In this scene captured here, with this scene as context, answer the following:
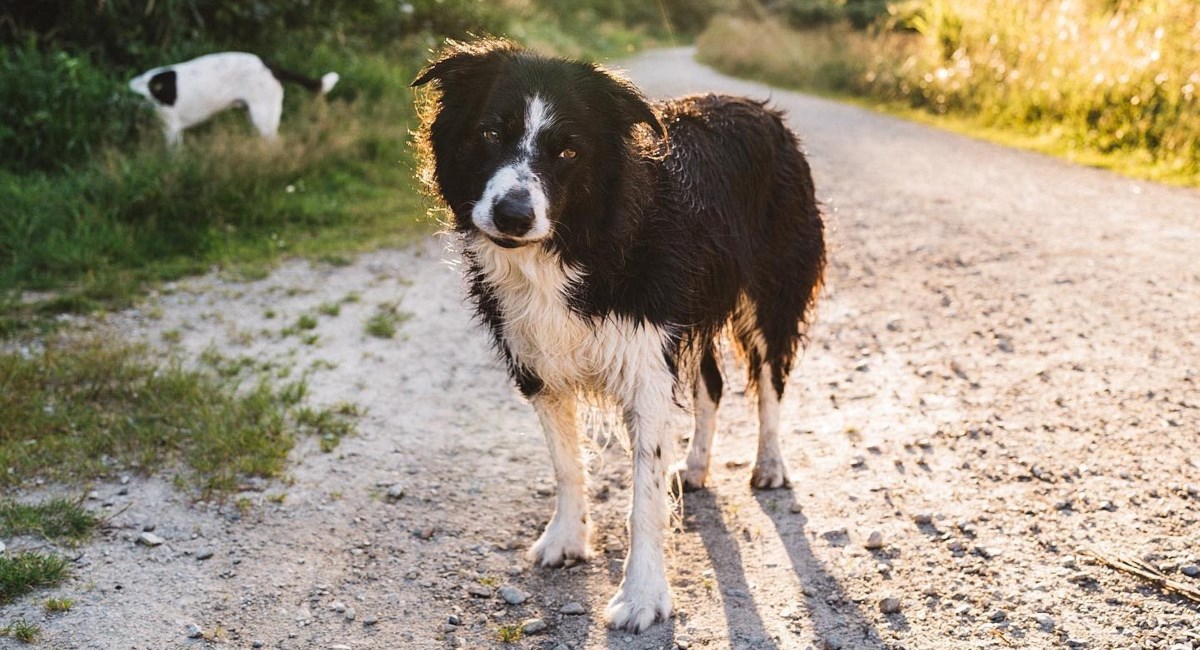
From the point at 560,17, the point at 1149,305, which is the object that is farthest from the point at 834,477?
the point at 560,17

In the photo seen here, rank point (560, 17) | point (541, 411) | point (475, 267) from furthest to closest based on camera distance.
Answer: point (560, 17) < point (541, 411) < point (475, 267)

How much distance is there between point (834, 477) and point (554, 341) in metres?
1.62

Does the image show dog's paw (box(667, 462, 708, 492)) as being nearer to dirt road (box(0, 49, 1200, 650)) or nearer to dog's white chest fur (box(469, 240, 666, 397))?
dirt road (box(0, 49, 1200, 650))

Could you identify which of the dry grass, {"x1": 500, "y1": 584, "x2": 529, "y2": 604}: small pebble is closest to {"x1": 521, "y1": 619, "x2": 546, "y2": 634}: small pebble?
{"x1": 500, "y1": 584, "x2": 529, "y2": 604}: small pebble

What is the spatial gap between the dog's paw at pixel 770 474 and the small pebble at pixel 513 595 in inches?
48.8

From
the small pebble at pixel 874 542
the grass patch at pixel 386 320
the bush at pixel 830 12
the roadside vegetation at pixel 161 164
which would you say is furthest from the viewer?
the bush at pixel 830 12

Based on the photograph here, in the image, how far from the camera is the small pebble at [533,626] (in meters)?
3.29

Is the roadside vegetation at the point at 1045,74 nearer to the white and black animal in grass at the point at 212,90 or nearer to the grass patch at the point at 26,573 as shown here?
the white and black animal in grass at the point at 212,90

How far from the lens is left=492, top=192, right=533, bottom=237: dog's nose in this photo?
9.42 ft

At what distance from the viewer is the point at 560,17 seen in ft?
102

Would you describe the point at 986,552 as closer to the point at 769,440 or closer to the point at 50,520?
the point at 769,440

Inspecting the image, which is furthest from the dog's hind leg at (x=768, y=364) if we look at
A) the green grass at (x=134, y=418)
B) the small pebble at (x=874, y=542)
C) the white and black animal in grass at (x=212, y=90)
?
the white and black animal in grass at (x=212, y=90)

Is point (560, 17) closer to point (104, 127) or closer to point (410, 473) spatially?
point (104, 127)

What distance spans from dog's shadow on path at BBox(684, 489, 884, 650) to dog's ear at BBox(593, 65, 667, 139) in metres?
1.64
